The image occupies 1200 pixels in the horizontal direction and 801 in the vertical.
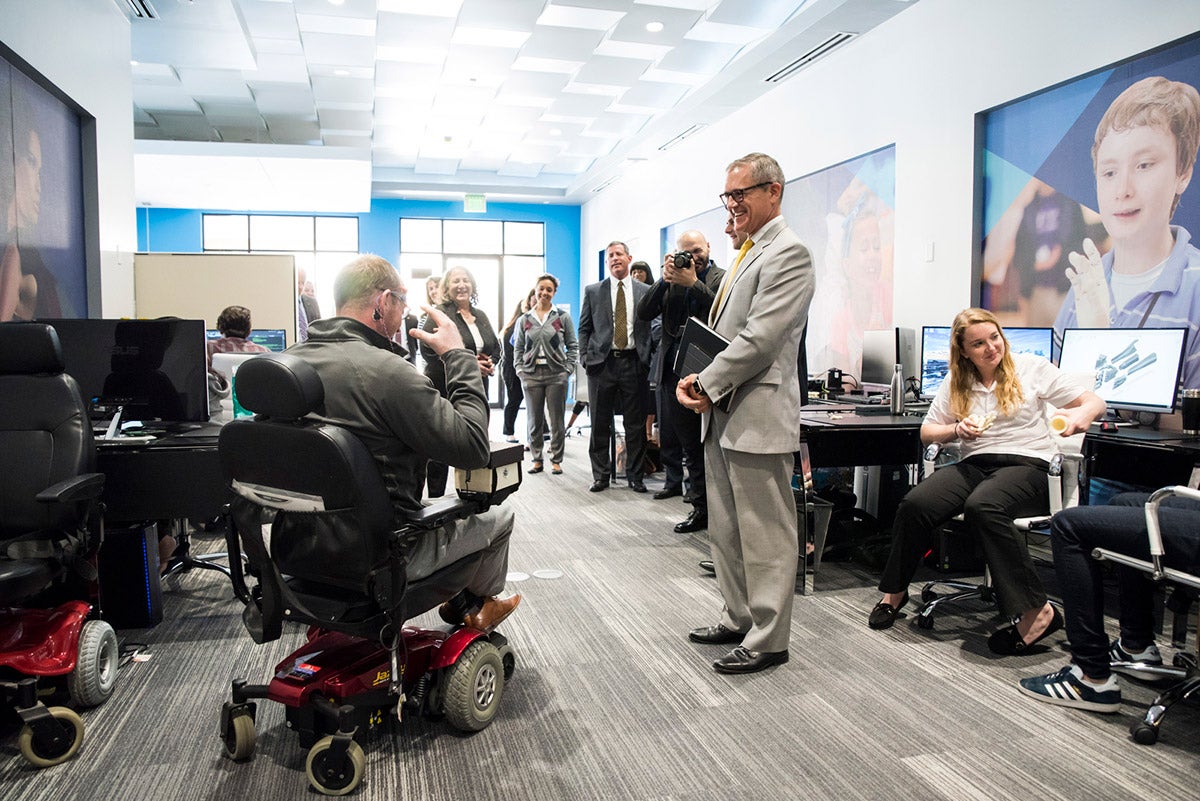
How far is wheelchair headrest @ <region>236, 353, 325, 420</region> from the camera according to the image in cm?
180

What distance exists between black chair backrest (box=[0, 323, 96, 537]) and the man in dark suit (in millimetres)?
3549

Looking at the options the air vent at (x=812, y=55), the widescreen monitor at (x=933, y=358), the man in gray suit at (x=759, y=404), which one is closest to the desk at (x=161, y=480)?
the man in gray suit at (x=759, y=404)

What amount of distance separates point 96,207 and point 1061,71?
208 inches

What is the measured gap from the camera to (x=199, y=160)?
360 inches

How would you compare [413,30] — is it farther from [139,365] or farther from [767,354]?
[767,354]

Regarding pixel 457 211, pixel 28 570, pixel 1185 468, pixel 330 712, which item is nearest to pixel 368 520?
pixel 330 712

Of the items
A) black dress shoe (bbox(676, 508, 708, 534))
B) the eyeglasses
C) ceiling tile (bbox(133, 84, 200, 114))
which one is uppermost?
ceiling tile (bbox(133, 84, 200, 114))

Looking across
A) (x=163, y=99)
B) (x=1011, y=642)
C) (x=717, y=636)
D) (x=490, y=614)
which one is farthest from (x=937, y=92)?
(x=163, y=99)

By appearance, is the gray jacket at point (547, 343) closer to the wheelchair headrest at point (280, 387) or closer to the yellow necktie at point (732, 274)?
the yellow necktie at point (732, 274)

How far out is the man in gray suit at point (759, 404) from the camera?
253 cm

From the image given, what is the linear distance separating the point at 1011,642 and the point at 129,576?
320 cm

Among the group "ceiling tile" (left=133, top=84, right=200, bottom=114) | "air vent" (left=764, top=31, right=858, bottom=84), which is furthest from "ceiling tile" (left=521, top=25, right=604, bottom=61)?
"ceiling tile" (left=133, top=84, right=200, bottom=114)

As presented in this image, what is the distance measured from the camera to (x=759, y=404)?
256 centimetres

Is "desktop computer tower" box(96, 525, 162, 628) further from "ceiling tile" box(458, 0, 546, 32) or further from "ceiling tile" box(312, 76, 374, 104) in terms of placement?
"ceiling tile" box(312, 76, 374, 104)
